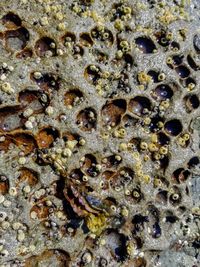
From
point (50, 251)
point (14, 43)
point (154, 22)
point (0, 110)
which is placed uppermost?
point (154, 22)

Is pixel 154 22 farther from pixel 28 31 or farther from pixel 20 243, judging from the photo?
pixel 20 243

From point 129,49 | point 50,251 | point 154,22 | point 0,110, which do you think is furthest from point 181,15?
point 50,251

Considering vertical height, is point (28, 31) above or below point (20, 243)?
above

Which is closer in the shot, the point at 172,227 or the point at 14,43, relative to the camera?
the point at 14,43

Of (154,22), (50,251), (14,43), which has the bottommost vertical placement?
(50,251)

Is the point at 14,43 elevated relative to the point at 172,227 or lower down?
elevated

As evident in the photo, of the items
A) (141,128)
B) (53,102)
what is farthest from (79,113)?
(141,128)

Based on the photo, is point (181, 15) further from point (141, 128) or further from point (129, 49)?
point (141, 128)
